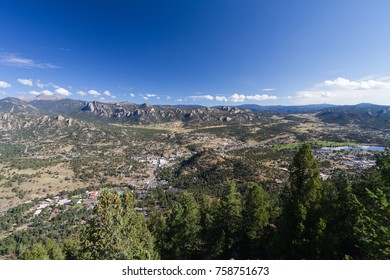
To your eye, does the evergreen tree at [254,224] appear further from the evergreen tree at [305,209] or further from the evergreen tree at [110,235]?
the evergreen tree at [110,235]

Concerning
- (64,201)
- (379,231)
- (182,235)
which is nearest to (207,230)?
(182,235)

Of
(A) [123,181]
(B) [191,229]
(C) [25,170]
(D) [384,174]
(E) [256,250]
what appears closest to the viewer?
(D) [384,174]

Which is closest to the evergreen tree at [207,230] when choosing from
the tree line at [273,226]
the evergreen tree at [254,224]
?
the tree line at [273,226]

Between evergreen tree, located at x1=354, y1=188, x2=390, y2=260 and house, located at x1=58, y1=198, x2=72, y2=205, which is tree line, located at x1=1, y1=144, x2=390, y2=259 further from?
house, located at x1=58, y1=198, x2=72, y2=205

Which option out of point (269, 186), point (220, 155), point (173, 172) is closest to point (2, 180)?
point (173, 172)

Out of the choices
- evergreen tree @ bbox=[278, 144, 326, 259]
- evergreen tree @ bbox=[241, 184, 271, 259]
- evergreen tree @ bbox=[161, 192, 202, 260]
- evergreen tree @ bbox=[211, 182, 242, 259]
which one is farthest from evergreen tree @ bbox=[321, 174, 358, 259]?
evergreen tree @ bbox=[161, 192, 202, 260]

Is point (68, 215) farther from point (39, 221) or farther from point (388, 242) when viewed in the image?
point (388, 242)

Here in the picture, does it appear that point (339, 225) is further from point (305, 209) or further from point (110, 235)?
point (110, 235)
